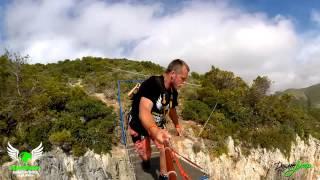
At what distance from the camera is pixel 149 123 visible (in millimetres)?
5148

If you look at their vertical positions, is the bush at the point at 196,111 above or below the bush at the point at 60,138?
above

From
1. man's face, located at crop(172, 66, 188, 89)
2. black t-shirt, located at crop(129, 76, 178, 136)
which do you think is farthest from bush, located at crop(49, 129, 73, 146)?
man's face, located at crop(172, 66, 188, 89)

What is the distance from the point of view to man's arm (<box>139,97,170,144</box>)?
4.48 m

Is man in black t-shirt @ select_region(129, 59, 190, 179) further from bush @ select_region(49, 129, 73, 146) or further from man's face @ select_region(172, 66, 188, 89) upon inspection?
bush @ select_region(49, 129, 73, 146)

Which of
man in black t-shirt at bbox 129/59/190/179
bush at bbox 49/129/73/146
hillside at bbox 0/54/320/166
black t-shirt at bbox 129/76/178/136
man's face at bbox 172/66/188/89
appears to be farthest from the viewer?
hillside at bbox 0/54/320/166

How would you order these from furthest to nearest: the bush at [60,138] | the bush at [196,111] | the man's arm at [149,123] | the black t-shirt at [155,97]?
the bush at [196,111], the bush at [60,138], the black t-shirt at [155,97], the man's arm at [149,123]

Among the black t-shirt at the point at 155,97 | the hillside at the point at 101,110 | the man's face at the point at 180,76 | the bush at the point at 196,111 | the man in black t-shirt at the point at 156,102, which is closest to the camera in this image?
the man in black t-shirt at the point at 156,102

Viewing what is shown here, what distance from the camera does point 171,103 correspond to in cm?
704

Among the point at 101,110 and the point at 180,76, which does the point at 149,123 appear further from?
the point at 101,110

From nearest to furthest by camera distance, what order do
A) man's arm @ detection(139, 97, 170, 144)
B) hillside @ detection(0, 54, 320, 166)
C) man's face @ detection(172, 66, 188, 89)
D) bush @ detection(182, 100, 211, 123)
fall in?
man's arm @ detection(139, 97, 170, 144) → man's face @ detection(172, 66, 188, 89) → hillside @ detection(0, 54, 320, 166) → bush @ detection(182, 100, 211, 123)

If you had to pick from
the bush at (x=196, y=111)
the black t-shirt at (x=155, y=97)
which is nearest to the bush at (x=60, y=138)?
the bush at (x=196, y=111)

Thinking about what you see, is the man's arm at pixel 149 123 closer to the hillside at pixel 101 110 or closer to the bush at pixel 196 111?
the hillside at pixel 101 110

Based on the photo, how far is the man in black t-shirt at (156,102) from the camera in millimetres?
5348

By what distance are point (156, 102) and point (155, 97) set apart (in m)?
0.19
